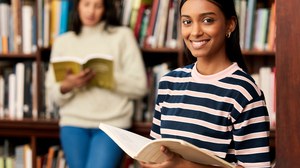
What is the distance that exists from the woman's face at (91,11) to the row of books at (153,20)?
0.18m

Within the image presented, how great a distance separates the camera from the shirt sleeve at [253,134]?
1273mm

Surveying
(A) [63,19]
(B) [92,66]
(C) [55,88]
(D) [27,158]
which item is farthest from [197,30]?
(D) [27,158]

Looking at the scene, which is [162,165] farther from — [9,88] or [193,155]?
[9,88]

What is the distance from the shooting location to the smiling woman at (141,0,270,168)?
128cm

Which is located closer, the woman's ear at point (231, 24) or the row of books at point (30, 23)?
the woman's ear at point (231, 24)

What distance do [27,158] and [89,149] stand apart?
568 millimetres

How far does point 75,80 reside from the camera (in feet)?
8.50

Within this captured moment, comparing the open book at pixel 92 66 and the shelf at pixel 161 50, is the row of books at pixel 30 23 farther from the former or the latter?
the shelf at pixel 161 50

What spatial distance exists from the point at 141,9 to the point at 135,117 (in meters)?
0.58

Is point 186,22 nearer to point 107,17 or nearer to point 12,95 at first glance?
point 107,17

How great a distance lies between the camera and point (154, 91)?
282cm

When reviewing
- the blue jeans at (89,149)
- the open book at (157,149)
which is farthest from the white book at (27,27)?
the open book at (157,149)

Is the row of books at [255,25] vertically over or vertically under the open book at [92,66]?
over

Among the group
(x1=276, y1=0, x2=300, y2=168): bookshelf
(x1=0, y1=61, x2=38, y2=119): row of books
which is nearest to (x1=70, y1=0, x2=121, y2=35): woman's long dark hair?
(x1=0, y1=61, x2=38, y2=119): row of books
